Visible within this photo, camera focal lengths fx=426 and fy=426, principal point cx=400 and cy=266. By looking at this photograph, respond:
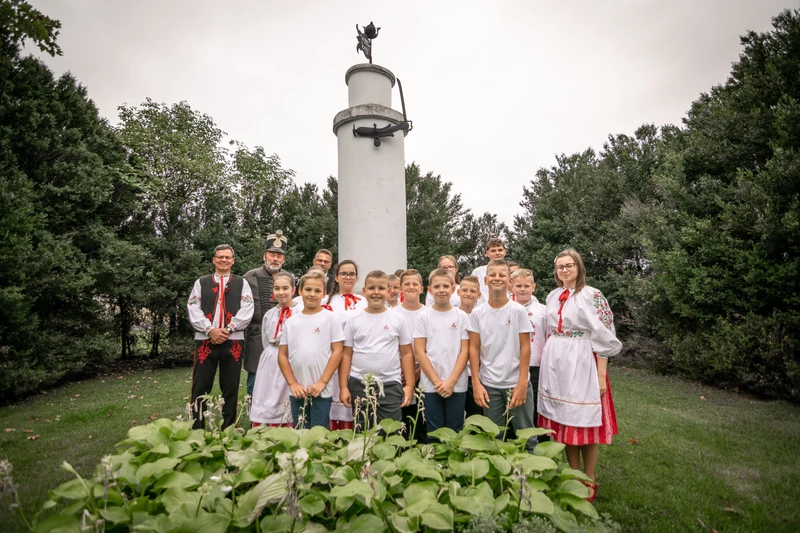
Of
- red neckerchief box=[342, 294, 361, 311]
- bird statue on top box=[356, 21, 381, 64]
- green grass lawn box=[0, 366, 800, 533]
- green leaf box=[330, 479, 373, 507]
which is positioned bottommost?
green grass lawn box=[0, 366, 800, 533]

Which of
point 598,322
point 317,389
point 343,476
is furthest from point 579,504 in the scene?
point 317,389

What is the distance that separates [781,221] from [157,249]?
41.7ft

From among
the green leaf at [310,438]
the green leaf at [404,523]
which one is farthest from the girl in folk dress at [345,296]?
the green leaf at [404,523]

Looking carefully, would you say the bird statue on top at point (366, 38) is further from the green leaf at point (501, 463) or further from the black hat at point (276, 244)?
the green leaf at point (501, 463)

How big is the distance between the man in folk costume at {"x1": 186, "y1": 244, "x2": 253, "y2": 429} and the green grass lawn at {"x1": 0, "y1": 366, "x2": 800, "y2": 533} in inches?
48.2

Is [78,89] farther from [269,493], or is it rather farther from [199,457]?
[269,493]

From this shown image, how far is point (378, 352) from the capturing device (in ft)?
10.7

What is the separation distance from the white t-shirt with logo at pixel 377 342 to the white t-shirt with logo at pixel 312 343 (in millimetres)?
127

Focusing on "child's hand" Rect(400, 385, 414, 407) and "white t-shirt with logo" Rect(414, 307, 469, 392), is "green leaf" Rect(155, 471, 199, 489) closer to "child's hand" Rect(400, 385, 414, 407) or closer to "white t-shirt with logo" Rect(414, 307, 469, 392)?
"child's hand" Rect(400, 385, 414, 407)

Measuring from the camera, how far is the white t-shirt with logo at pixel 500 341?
3205mm

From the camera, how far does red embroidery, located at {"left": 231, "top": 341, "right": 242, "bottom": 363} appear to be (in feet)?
14.2

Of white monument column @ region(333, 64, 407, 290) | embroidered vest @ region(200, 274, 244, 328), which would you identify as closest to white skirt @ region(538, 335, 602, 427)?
embroidered vest @ region(200, 274, 244, 328)

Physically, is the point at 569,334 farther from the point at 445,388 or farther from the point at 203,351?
the point at 203,351

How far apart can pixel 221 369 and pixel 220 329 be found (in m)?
0.45
